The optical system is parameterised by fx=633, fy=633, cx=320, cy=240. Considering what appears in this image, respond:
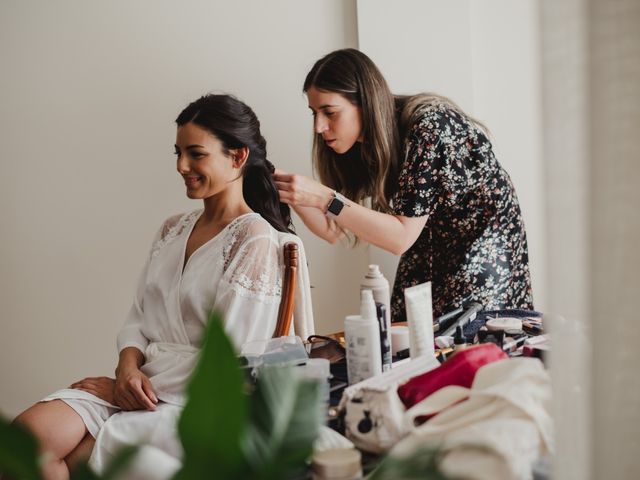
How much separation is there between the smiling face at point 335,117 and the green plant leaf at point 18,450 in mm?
1516

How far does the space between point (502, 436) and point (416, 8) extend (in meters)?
1.89

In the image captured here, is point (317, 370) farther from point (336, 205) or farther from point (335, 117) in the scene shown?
point (335, 117)

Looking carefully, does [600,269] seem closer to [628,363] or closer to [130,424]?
[628,363]

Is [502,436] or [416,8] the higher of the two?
[416,8]

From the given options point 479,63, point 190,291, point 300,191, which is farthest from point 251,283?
point 479,63

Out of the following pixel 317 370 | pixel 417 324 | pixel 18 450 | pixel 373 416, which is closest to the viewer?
pixel 18 450

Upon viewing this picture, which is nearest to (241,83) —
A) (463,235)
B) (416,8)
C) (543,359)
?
(416,8)

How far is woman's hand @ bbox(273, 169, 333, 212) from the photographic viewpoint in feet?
5.46

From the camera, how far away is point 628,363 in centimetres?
59

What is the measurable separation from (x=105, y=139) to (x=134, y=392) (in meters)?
1.34

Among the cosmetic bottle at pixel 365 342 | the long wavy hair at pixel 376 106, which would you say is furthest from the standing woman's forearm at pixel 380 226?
the cosmetic bottle at pixel 365 342

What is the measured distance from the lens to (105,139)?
2395 millimetres

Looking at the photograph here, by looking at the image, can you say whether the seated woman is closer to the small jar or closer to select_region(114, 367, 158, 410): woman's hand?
select_region(114, 367, 158, 410): woman's hand

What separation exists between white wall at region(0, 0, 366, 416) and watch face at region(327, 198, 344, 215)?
672 mm
